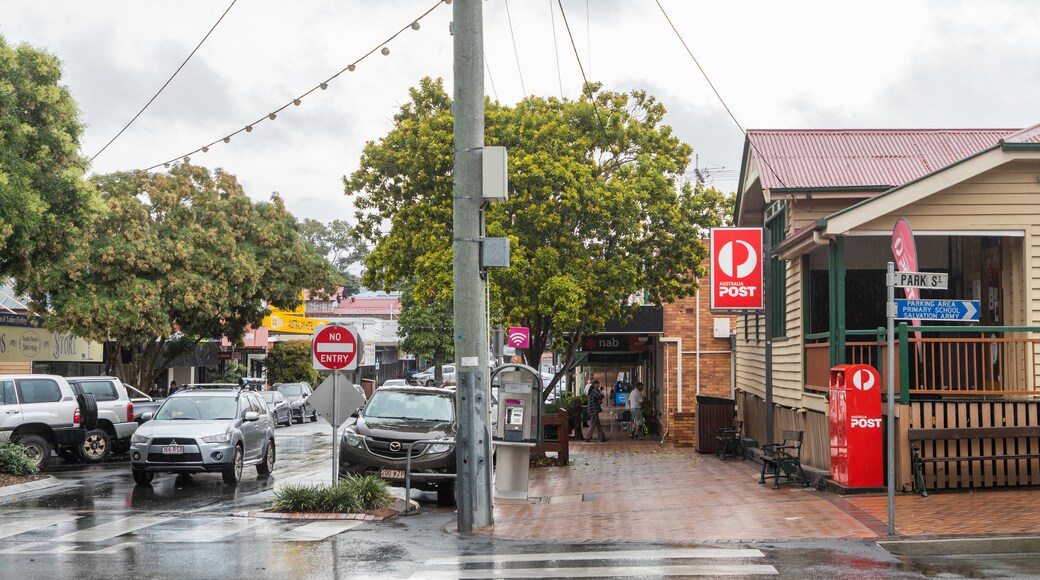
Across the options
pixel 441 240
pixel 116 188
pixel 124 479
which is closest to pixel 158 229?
pixel 116 188

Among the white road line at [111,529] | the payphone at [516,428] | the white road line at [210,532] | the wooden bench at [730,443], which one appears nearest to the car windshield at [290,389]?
the wooden bench at [730,443]

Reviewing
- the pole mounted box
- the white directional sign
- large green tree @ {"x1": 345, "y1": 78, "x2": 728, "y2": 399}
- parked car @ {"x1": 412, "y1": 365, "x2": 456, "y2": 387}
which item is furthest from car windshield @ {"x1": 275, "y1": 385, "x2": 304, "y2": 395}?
the white directional sign

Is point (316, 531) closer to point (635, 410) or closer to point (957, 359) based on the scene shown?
point (957, 359)

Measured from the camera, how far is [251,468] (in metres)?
22.2

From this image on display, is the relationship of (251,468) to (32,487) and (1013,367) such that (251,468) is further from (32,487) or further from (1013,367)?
(1013,367)

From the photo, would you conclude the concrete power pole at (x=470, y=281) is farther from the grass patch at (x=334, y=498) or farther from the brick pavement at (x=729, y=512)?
the grass patch at (x=334, y=498)

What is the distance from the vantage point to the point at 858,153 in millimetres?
20344

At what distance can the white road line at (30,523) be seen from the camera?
12.7 meters

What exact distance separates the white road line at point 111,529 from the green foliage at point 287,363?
3902cm

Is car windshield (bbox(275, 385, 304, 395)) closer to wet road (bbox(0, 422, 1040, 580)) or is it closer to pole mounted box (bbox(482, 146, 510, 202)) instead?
wet road (bbox(0, 422, 1040, 580))

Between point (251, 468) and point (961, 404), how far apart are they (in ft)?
45.0

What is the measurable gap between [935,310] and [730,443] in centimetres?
1088

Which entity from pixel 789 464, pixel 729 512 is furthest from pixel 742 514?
pixel 789 464

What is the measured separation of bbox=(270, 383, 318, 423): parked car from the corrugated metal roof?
25169mm
